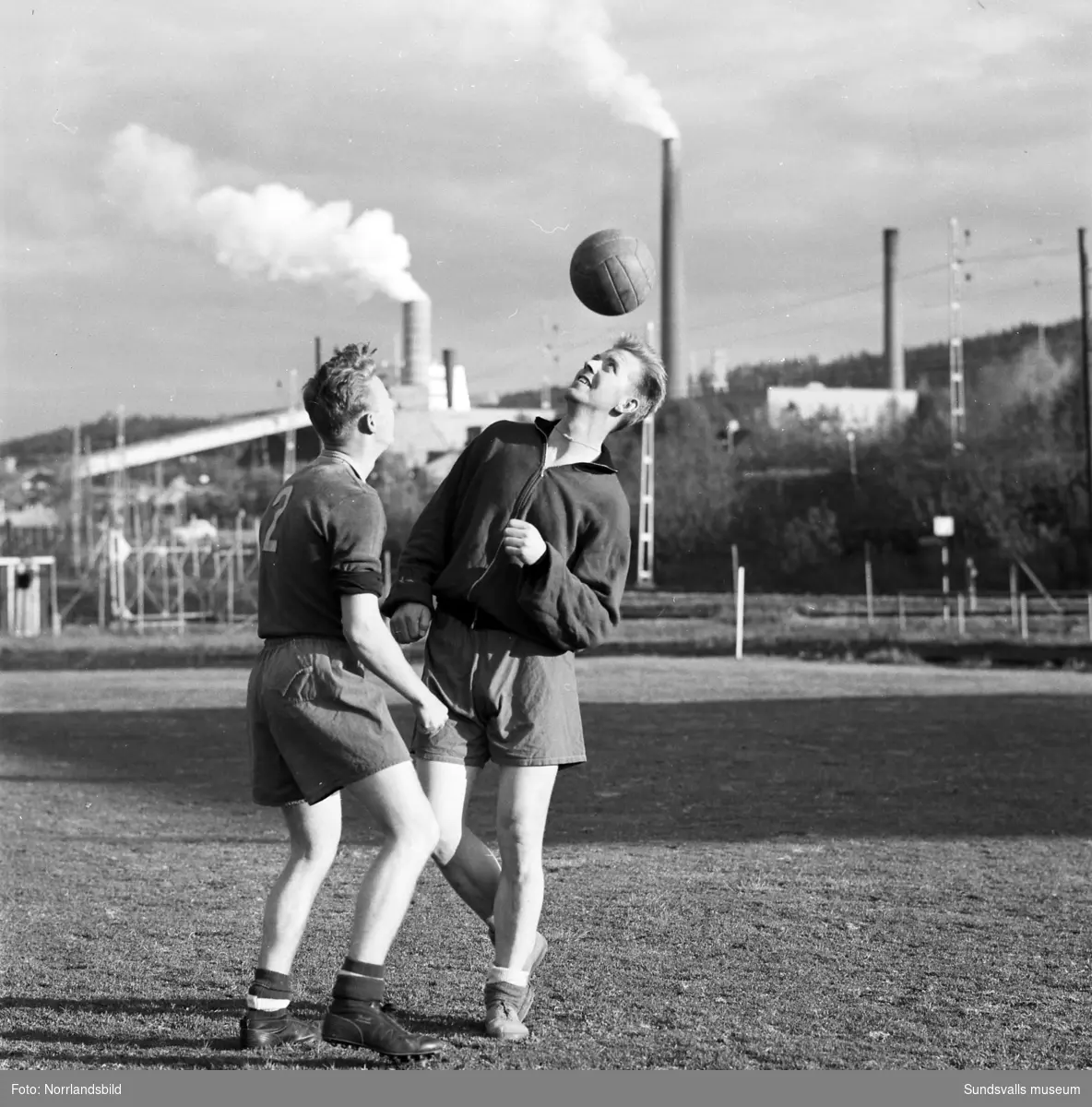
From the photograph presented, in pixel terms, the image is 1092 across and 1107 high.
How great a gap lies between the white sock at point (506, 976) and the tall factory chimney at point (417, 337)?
26.5m

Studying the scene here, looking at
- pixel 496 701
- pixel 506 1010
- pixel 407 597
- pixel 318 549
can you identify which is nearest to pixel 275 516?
pixel 318 549

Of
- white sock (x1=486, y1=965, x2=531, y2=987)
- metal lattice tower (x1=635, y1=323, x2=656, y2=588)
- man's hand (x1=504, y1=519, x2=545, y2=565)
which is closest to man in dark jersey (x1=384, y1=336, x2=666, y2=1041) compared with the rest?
white sock (x1=486, y1=965, x2=531, y2=987)

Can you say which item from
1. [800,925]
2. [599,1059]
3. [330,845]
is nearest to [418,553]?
[330,845]

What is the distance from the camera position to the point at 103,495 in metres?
66.0

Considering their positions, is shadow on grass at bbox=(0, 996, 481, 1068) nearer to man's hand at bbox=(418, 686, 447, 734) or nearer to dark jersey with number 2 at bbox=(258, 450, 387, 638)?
man's hand at bbox=(418, 686, 447, 734)

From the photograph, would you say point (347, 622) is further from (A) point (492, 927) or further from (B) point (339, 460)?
(A) point (492, 927)

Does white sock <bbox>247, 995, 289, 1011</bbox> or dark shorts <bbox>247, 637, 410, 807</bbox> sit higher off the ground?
dark shorts <bbox>247, 637, 410, 807</bbox>

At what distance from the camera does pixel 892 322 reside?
246ft

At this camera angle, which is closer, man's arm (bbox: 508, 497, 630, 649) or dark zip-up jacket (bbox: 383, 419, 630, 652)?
man's arm (bbox: 508, 497, 630, 649)

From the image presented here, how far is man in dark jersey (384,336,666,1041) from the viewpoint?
15.6 feet

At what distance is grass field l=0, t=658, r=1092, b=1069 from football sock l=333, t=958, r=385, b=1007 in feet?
0.59

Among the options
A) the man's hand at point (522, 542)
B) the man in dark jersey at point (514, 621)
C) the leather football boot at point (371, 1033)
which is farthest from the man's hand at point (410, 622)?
the leather football boot at point (371, 1033)

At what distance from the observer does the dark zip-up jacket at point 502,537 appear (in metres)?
4.75

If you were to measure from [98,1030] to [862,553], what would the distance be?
52409 millimetres
